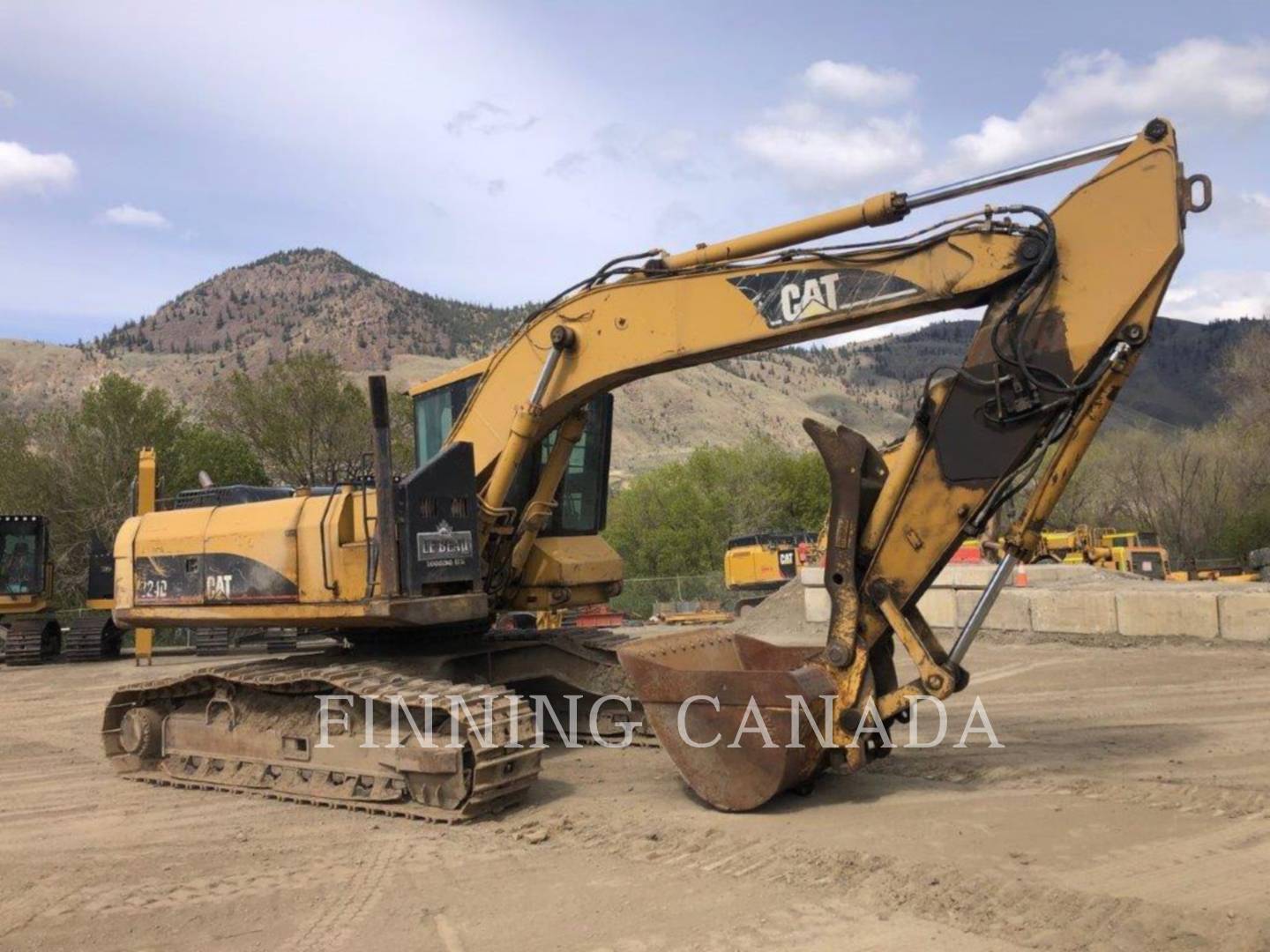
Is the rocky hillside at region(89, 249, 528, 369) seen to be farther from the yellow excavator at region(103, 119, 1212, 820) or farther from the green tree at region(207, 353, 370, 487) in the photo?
the yellow excavator at region(103, 119, 1212, 820)

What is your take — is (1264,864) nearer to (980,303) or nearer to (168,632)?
(980,303)

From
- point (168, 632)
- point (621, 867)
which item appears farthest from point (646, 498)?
point (621, 867)

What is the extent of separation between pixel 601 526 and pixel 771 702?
3.35 m

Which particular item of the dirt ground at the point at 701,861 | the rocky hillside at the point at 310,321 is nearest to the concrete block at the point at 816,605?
the dirt ground at the point at 701,861

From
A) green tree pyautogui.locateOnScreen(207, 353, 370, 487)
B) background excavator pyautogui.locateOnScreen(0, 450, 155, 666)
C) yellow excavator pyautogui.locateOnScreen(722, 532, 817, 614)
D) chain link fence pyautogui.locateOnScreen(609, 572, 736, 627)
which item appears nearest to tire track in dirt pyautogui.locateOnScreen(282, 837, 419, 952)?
background excavator pyautogui.locateOnScreen(0, 450, 155, 666)

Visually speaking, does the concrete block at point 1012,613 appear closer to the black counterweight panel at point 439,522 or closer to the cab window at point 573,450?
the cab window at point 573,450

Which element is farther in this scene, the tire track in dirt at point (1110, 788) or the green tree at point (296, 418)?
the green tree at point (296, 418)

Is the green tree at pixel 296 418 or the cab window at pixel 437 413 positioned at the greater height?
the green tree at pixel 296 418

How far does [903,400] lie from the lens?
137m

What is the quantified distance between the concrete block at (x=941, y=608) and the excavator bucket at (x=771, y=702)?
1094 cm

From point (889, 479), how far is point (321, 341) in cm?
11046

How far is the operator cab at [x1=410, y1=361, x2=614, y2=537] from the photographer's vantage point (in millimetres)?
9031

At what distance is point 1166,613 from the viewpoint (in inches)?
571

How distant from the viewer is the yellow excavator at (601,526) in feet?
20.1
